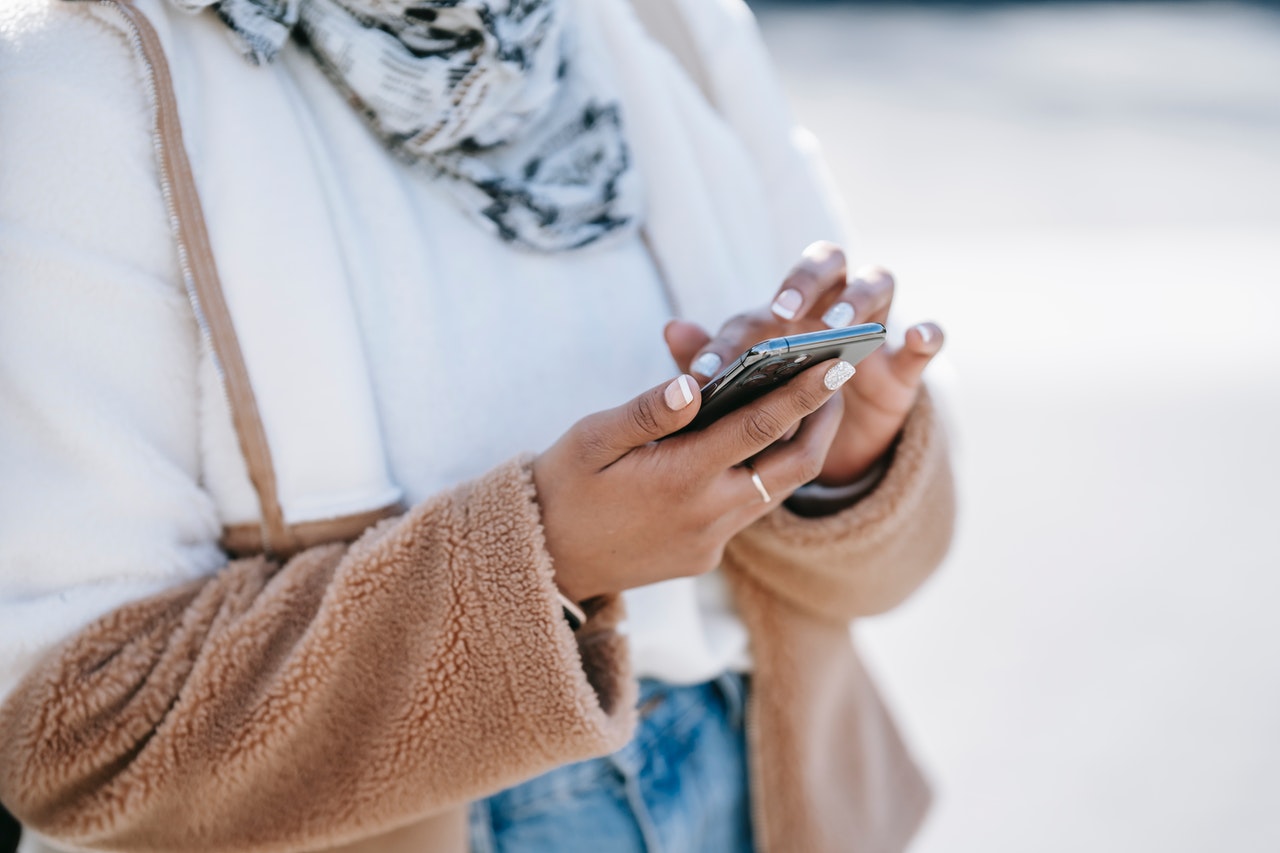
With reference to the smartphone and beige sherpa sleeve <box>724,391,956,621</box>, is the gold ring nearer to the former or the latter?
the smartphone

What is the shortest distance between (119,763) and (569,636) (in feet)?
1.15

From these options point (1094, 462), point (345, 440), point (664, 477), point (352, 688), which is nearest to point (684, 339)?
point (664, 477)

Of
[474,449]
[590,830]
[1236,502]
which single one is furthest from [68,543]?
[1236,502]

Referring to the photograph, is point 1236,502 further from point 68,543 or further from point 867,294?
point 68,543

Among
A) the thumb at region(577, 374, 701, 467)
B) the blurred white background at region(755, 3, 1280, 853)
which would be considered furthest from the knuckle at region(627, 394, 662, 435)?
the blurred white background at region(755, 3, 1280, 853)

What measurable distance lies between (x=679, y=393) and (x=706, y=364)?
0.14m

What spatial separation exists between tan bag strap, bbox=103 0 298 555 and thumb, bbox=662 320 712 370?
364 millimetres

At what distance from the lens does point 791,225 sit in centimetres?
114

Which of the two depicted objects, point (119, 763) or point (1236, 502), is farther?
point (1236, 502)

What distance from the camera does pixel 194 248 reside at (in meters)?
0.75

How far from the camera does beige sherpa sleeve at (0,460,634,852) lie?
732 millimetres

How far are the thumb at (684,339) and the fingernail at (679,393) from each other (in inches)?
8.8

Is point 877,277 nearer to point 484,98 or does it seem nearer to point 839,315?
point 839,315

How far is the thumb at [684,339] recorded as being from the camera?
89 centimetres
